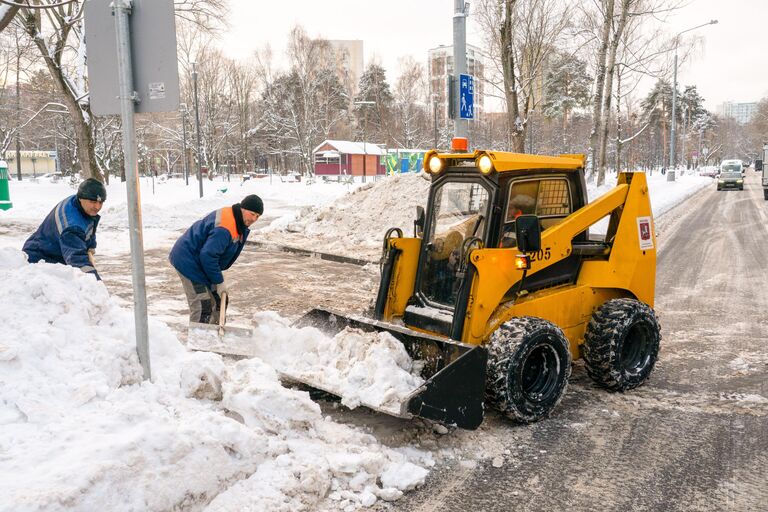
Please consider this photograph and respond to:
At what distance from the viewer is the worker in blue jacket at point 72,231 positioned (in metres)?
5.03

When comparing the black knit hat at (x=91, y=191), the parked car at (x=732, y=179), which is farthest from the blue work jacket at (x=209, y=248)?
the parked car at (x=732, y=179)

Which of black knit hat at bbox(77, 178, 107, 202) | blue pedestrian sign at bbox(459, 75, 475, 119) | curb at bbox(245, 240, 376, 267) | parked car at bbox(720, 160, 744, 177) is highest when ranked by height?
blue pedestrian sign at bbox(459, 75, 475, 119)

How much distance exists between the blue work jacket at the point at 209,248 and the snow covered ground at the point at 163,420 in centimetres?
94

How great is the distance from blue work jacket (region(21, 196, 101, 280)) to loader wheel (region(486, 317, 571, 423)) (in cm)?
323

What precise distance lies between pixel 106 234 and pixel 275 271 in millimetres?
7631

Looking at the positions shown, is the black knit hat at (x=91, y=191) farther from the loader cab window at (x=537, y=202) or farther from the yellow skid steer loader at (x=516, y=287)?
the loader cab window at (x=537, y=202)

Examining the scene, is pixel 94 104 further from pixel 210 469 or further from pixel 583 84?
pixel 583 84

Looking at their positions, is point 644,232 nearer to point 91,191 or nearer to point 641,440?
point 641,440

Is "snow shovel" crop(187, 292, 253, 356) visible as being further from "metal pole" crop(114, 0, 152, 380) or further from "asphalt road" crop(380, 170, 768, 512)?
"asphalt road" crop(380, 170, 768, 512)

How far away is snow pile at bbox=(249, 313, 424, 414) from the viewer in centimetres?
433

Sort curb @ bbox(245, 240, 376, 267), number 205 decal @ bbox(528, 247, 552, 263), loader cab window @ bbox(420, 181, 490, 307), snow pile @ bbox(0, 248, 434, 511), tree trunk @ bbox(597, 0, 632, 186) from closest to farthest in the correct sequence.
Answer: snow pile @ bbox(0, 248, 434, 511), number 205 decal @ bbox(528, 247, 552, 263), loader cab window @ bbox(420, 181, 490, 307), curb @ bbox(245, 240, 376, 267), tree trunk @ bbox(597, 0, 632, 186)

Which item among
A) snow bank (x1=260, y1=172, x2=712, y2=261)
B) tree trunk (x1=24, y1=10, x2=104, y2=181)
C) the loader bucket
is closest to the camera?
the loader bucket

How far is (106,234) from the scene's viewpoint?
17.1 meters

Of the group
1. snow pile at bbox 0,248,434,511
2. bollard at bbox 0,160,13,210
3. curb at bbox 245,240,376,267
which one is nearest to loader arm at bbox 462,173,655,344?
snow pile at bbox 0,248,434,511
